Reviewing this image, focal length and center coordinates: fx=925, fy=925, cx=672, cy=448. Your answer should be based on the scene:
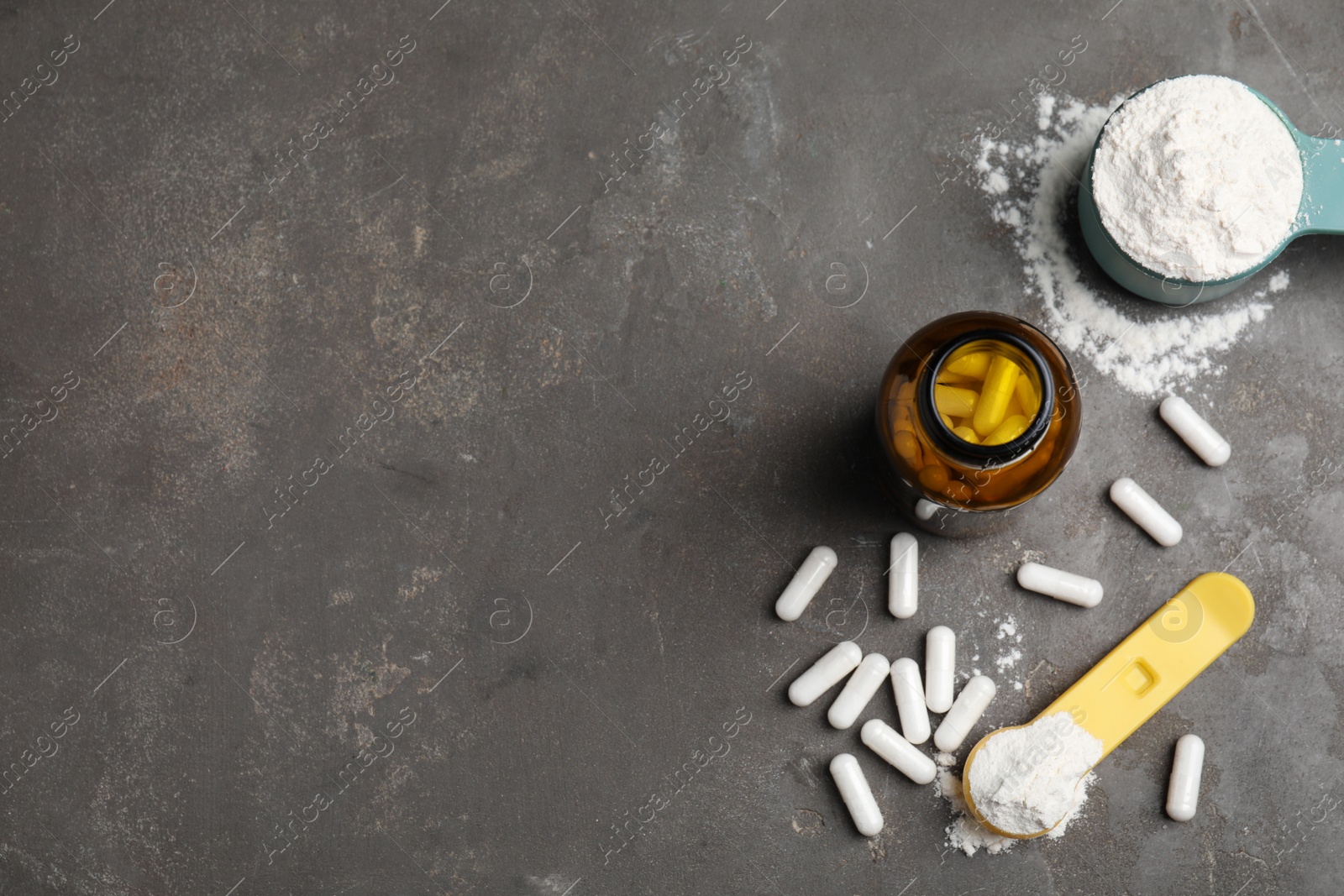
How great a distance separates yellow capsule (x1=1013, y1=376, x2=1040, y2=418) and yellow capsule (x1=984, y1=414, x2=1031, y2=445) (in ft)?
0.07

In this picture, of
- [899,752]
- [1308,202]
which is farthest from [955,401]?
[1308,202]

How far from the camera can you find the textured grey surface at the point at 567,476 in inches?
88.0

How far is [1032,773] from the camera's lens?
81.0 inches

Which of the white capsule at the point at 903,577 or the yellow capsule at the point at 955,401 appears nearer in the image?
the yellow capsule at the point at 955,401

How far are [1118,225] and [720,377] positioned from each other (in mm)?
953

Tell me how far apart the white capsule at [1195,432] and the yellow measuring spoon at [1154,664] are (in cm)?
29

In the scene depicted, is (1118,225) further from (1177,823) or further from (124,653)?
(124,653)

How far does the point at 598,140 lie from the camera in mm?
2330

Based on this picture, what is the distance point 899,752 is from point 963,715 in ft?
0.58

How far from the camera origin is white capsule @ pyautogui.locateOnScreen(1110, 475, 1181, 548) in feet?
7.19

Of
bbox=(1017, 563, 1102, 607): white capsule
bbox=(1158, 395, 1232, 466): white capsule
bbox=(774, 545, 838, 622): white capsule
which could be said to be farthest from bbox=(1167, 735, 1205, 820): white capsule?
bbox=(774, 545, 838, 622): white capsule

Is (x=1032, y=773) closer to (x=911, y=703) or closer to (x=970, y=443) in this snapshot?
(x=911, y=703)

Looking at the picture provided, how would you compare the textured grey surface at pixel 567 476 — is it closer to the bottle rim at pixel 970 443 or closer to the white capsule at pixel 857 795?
the white capsule at pixel 857 795

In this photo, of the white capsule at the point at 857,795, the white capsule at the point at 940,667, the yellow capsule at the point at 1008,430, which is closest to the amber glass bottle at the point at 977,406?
the yellow capsule at the point at 1008,430
